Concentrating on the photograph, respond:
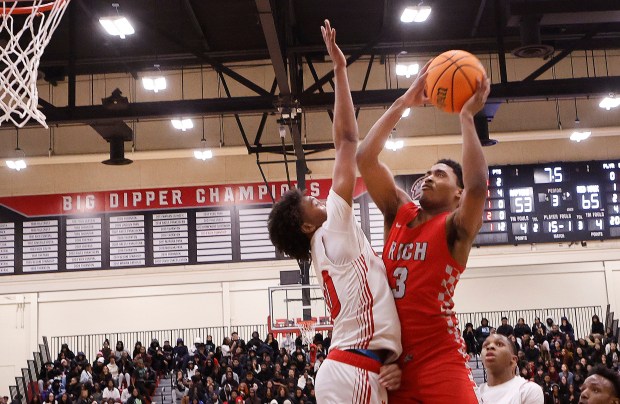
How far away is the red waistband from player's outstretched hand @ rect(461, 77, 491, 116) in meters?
1.18

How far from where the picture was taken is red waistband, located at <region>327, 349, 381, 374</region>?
3459mm

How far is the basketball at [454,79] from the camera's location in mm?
3570

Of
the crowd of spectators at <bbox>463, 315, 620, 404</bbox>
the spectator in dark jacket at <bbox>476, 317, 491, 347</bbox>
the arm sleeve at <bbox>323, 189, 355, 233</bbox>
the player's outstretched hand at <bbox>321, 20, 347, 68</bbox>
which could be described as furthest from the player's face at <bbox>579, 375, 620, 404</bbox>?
the spectator in dark jacket at <bbox>476, 317, 491, 347</bbox>

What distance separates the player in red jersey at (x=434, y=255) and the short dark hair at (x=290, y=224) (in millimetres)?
372

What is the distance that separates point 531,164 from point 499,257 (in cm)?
265

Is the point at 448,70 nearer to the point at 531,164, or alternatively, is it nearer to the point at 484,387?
the point at 484,387

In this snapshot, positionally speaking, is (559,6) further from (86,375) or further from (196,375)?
(86,375)

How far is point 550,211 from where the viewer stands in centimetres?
1902

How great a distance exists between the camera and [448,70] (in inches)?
143

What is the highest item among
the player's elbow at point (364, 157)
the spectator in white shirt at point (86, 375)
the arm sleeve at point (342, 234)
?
the player's elbow at point (364, 157)

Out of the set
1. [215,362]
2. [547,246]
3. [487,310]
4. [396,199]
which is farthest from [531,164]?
[396,199]

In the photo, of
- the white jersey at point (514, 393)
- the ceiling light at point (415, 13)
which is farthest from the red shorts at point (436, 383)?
the ceiling light at point (415, 13)

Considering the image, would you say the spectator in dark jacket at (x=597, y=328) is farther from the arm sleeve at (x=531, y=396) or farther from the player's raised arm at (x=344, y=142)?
the player's raised arm at (x=344, y=142)

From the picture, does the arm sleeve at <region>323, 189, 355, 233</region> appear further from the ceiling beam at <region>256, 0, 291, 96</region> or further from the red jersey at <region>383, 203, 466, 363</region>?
the ceiling beam at <region>256, 0, 291, 96</region>
